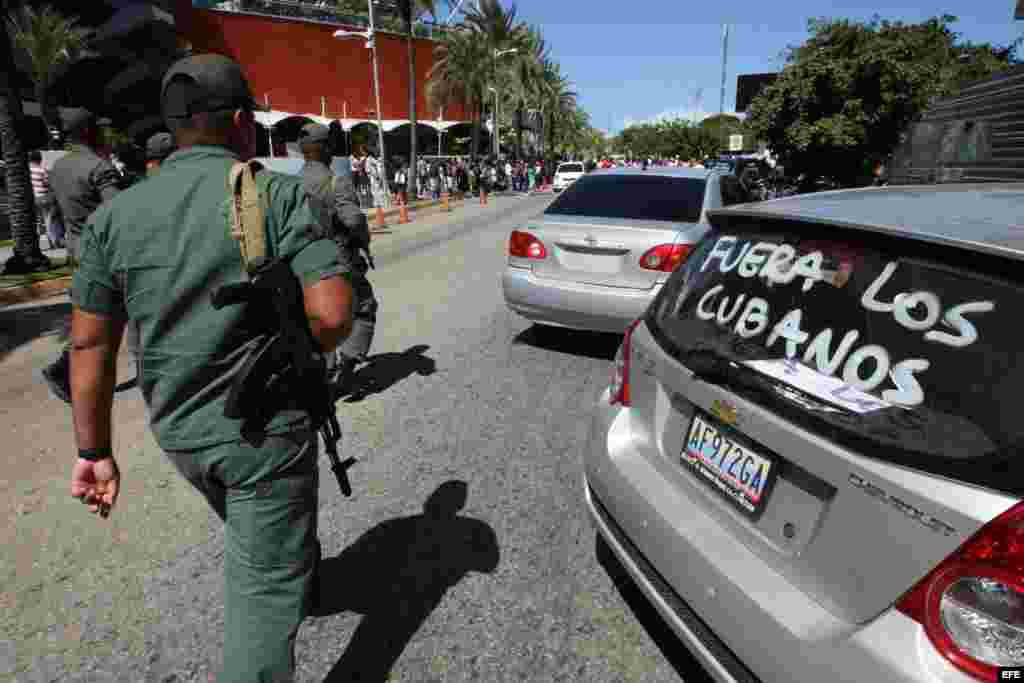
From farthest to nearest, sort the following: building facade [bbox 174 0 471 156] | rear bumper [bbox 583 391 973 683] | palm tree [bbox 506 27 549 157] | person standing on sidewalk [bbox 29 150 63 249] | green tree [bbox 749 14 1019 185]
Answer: palm tree [bbox 506 27 549 157], building facade [bbox 174 0 471 156], green tree [bbox 749 14 1019 185], person standing on sidewalk [bbox 29 150 63 249], rear bumper [bbox 583 391 973 683]

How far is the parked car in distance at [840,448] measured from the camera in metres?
1.29

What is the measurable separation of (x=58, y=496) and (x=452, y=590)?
2.33 metres

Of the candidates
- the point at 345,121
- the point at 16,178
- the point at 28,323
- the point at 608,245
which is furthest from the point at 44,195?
the point at 345,121

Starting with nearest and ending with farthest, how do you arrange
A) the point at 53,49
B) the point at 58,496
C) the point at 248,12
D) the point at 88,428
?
1. the point at 88,428
2. the point at 58,496
3. the point at 53,49
4. the point at 248,12

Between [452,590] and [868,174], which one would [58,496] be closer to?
[452,590]

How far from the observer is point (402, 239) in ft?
47.8

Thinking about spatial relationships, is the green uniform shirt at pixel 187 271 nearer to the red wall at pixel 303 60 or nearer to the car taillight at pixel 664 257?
the car taillight at pixel 664 257

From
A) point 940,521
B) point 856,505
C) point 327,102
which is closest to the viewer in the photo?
point 940,521

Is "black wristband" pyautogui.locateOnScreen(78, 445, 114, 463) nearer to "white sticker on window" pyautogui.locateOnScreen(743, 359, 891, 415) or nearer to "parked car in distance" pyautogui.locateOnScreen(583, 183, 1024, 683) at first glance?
"parked car in distance" pyautogui.locateOnScreen(583, 183, 1024, 683)

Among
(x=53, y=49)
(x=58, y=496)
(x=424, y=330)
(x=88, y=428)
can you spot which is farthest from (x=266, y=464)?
(x=53, y=49)

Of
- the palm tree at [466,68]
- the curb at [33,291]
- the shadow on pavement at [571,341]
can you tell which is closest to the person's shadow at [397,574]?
the shadow on pavement at [571,341]

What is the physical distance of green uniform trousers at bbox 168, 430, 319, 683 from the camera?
64.9 inches

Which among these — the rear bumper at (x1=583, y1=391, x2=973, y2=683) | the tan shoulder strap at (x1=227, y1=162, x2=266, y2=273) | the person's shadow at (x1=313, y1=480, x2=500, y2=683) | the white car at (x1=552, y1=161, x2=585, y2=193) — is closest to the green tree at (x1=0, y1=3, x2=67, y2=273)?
the person's shadow at (x1=313, y1=480, x2=500, y2=683)

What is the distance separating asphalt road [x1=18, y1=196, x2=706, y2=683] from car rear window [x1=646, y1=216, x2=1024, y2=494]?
44.8 inches
